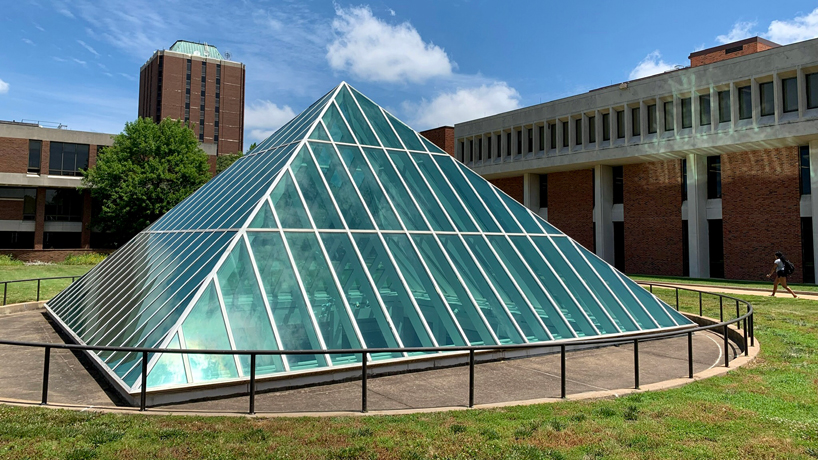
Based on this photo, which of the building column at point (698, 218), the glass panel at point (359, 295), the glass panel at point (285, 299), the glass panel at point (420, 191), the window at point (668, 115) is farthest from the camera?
the window at point (668, 115)

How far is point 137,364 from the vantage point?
8.55m

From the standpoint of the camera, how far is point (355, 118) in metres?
17.0

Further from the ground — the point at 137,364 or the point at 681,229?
the point at 681,229

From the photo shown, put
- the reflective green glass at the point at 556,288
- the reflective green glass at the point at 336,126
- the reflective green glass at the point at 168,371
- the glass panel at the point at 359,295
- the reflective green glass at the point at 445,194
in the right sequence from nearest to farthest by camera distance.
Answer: the reflective green glass at the point at 168,371 < the glass panel at the point at 359,295 < the reflective green glass at the point at 556,288 < the reflective green glass at the point at 445,194 < the reflective green glass at the point at 336,126

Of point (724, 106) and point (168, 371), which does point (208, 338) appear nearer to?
point (168, 371)

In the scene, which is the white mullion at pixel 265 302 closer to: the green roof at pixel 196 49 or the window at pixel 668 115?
the window at pixel 668 115

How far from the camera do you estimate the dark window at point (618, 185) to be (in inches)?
1753

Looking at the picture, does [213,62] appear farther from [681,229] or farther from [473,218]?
[473,218]

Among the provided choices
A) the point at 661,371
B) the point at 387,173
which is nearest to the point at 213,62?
the point at 387,173

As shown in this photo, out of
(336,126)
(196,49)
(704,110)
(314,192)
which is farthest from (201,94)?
(314,192)

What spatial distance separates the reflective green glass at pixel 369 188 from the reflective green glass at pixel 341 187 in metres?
0.22

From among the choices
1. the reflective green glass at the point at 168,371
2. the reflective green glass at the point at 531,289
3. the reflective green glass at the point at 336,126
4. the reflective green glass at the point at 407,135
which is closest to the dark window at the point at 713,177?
the reflective green glass at the point at 407,135

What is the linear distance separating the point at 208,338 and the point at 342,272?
3.00 m

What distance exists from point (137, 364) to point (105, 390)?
1.03m
